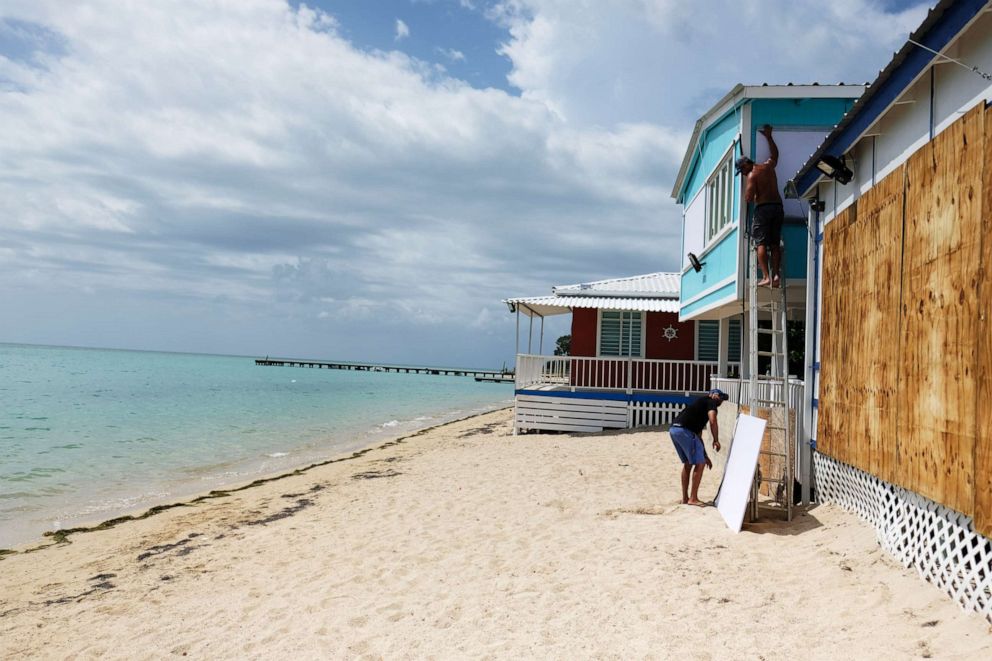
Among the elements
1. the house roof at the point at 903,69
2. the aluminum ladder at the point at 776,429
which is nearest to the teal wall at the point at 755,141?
the aluminum ladder at the point at 776,429

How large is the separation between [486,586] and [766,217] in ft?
19.8

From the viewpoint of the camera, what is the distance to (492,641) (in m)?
5.10

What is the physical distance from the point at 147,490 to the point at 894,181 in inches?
605

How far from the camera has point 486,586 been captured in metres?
6.29

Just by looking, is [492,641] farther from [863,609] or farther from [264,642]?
[863,609]

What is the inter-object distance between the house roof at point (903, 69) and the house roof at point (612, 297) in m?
11.6

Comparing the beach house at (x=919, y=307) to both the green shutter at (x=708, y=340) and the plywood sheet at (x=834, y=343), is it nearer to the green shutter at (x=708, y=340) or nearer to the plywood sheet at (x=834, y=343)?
the plywood sheet at (x=834, y=343)

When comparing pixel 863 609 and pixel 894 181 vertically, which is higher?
pixel 894 181

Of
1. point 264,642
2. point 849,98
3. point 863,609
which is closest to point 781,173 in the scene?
point 849,98

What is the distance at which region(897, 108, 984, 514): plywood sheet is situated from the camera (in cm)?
434

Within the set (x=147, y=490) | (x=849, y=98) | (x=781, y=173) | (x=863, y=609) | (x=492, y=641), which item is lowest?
(x=147, y=490)

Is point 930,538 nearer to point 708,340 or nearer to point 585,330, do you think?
point 708,340

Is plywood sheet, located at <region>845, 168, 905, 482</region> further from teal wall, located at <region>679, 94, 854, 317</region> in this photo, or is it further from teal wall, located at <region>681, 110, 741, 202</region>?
teal wall, located at <region>681, 110, 741, 202</region>

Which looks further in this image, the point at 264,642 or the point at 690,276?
the point at 690,276
